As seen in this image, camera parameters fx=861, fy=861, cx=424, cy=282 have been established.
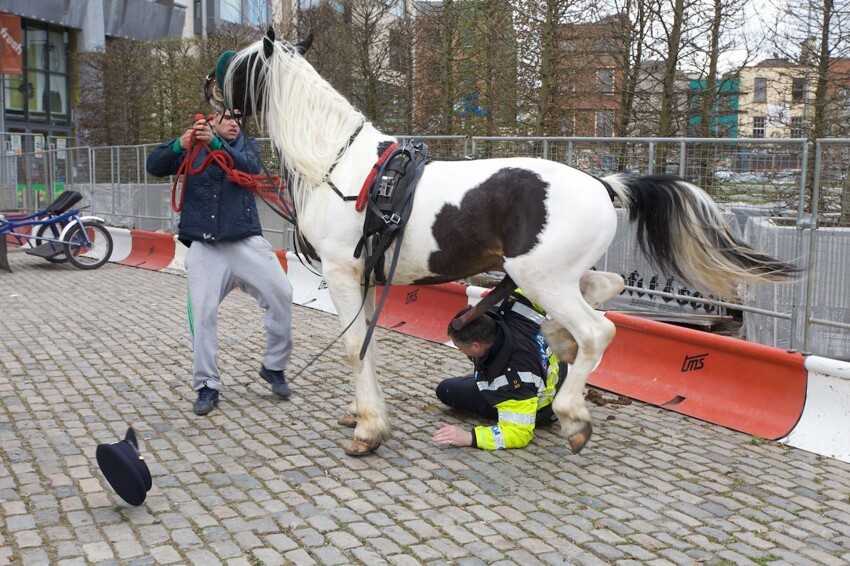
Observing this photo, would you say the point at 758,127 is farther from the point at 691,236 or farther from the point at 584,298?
the point at 584,298

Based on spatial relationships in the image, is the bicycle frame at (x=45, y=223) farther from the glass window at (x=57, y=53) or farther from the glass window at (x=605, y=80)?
the glass window at (x=57, y=53)

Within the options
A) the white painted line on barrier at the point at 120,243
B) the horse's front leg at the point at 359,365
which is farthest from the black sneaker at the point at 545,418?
the white painted line on barrier at the point at 120,243

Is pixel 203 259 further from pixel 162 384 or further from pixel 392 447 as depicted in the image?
pixel 392 447

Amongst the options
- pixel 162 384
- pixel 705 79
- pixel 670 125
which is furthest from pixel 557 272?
pixel 705 79

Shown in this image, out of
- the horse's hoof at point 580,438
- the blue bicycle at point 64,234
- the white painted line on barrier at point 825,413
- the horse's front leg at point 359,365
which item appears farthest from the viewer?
the blue bicycle at point 64,234

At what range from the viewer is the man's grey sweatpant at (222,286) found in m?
5.75

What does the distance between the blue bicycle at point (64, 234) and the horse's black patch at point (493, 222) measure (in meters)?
10.5

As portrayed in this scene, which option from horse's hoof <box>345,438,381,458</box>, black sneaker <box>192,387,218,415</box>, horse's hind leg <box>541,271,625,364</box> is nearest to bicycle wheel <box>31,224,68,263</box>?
black sneaker <box>192,387,218,415</box>

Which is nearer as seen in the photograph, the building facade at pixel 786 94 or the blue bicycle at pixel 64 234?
the building facade at pixel 786 94

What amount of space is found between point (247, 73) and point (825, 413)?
402 centimetres

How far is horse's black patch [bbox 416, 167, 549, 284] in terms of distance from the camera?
4.48 m

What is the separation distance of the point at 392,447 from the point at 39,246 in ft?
34.8

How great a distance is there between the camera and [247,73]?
16.6 feet

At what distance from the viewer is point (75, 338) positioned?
322 inches
